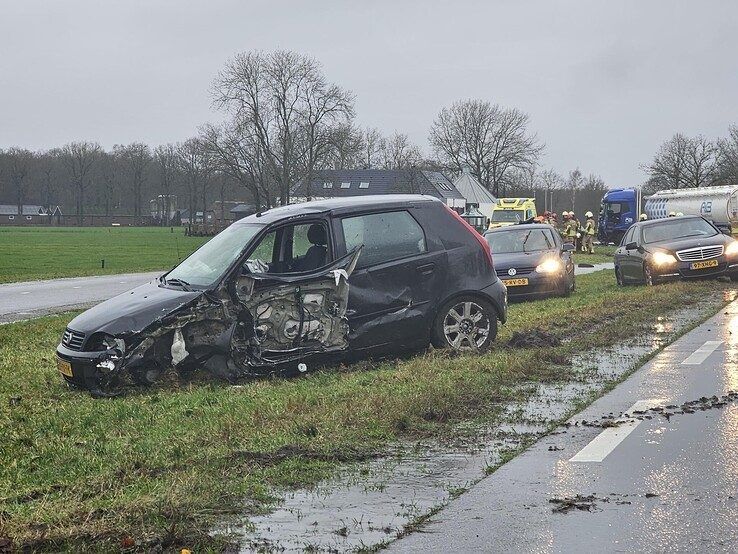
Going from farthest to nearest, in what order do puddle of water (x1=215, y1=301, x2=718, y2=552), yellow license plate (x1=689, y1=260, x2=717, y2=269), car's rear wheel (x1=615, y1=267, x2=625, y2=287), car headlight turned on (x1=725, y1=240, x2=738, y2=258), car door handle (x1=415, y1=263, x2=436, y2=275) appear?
car's rear wheel (x1=615, y1=267, x2=625, y2=287), car headlight turned on (x1=725, y1=240, x2=738, y2=258), yellow license plate (x1=689, y1=260, x2=717, y2=269), car door handle (x1=415, y1=263, x2=436, y2=275), puddle of water (x1=215, y1=301, x2=718, y2=552)

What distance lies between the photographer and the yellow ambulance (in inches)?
2397

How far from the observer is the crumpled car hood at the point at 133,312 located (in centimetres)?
992

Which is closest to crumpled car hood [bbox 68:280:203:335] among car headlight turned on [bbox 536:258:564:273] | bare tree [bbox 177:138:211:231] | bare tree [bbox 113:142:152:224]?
car headlight turned on [bbox 536:258:564:273]

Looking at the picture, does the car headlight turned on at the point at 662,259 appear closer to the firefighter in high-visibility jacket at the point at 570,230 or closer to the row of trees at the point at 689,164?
the firefighter in high-visibility jacket at the point at 570,230

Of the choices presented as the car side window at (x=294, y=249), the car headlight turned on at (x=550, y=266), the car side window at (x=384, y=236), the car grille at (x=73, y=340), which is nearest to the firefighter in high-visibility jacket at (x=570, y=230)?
the car headlight turned on at (x=550, y=266)

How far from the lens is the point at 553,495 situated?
5.91 m

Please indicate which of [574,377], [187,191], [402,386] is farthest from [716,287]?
[187,191]

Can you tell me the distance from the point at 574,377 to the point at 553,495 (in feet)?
14.6

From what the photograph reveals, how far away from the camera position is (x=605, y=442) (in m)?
7.30

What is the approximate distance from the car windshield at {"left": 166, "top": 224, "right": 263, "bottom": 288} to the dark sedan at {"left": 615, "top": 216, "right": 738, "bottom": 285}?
13.2 metres

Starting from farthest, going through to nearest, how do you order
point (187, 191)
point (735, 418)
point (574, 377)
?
point (187, 191), point (574, 377), point (735, 418)

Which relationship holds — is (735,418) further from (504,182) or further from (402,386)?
(504,182)

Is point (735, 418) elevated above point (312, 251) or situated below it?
below

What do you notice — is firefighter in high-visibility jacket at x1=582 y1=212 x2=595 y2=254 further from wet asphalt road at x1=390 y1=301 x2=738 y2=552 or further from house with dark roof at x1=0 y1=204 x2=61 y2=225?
house with dark roof at x1=0 y1=204 x2=61 y2=225
